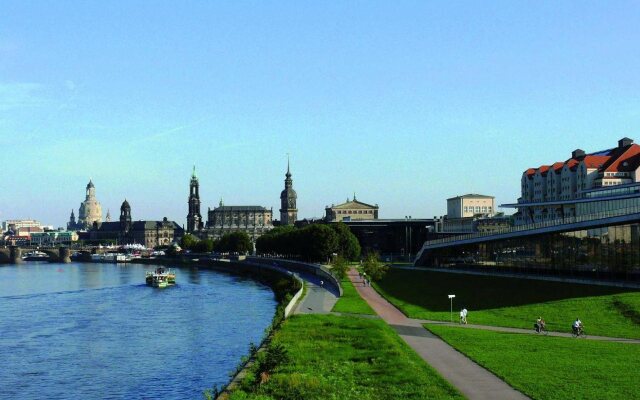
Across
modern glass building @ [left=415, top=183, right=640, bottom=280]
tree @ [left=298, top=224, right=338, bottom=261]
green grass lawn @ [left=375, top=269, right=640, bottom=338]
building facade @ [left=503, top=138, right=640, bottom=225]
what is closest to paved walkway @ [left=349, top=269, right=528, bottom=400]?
green grass lawn @ [left=375, top=269, right=640, bottom=338]

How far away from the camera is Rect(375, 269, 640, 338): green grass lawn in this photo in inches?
2146

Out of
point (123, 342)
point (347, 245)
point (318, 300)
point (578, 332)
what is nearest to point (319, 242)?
point (347, 245)

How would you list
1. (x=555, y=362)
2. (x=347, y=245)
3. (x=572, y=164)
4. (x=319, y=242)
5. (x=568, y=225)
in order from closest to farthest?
(x=555, y=362), (x=568, y=225), (x=572, y=164), (x=319, y=242), (x=347, y=245)

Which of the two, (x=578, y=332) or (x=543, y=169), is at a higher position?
(x=543, y=169)

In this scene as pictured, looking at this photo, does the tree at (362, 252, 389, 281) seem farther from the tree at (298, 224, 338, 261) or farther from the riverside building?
the tree at (298, 224, 338, 261)

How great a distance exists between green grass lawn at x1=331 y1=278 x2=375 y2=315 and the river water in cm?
791

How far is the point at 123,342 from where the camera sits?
66.1 meters

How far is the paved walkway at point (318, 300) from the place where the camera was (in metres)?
68.1

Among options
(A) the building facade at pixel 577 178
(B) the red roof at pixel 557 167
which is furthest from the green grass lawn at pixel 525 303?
(B) the red roof at pixel 557 167

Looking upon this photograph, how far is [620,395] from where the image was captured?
3086cm

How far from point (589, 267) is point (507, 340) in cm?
3006

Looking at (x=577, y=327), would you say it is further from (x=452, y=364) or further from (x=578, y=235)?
(x=578, y=235)

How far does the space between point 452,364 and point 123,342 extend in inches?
1420

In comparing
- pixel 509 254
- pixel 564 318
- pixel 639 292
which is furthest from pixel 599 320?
pixel 509 254
